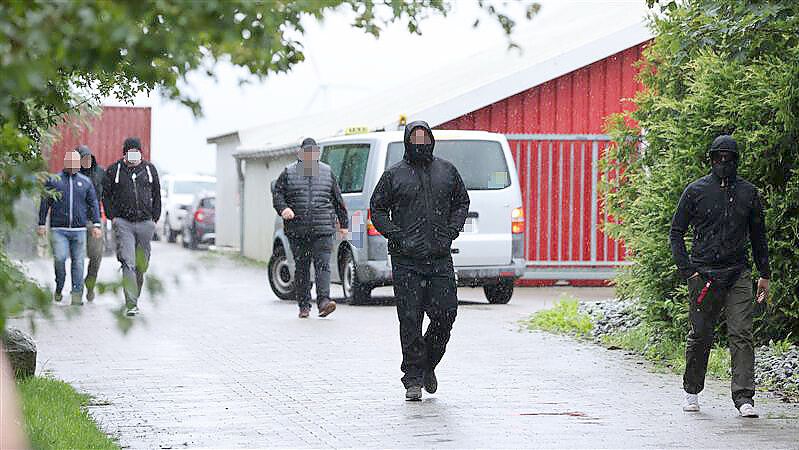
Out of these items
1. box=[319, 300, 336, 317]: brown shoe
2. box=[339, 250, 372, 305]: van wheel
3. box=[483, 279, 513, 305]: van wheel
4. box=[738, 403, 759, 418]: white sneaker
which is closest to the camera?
box=[738, 403, 759, 418]: white sneaker

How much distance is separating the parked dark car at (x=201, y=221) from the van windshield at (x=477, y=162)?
20746 millimetres

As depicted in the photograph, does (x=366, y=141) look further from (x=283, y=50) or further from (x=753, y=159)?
(x=283, y=50)

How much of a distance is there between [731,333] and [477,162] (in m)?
8.72

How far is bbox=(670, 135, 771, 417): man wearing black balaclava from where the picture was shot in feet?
28.4

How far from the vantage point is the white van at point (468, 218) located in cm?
1677

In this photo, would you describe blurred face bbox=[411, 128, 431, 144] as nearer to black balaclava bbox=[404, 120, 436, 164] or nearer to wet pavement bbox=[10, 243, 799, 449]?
black balaclava bbox=[404, 120, 436, 164]

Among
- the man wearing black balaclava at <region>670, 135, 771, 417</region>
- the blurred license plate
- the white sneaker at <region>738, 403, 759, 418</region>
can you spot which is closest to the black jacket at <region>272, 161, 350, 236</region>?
the blurred license plate

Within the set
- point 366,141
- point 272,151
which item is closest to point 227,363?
point 366,141

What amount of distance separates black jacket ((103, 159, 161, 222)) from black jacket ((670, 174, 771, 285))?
26.1 feet

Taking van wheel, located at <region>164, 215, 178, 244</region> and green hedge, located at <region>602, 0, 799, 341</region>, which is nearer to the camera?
green hedge, located at <region>602, 0, 799, 341</region>

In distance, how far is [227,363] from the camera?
37.0ft

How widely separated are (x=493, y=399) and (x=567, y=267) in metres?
11.8

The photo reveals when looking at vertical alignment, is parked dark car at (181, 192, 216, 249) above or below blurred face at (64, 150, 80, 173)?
below

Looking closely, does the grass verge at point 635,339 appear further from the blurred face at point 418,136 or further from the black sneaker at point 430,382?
the blurred face at point 418,136
